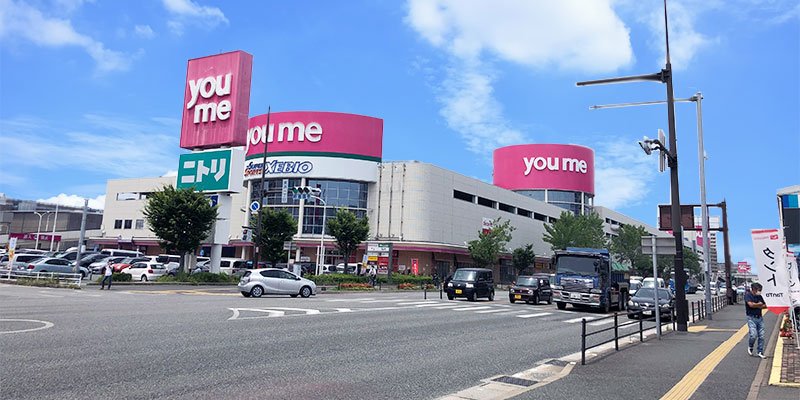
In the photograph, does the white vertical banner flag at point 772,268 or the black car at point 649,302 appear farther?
the black car at point 649,302

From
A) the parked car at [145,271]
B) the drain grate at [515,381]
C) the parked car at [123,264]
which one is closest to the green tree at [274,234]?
the parked car at [145,271]

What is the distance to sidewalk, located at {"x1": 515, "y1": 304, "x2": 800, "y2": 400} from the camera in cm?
771

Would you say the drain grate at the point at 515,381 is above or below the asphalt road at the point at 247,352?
below

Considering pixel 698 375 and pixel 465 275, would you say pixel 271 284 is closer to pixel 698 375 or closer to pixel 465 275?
pixel 465 275

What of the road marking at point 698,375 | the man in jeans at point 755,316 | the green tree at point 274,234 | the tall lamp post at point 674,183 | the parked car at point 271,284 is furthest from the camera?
the green tree at point 274,234

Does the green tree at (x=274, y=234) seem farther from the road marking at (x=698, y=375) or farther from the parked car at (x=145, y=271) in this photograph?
the road marking at (x=698, y=375)

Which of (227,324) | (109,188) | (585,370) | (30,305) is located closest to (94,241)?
(109,188)

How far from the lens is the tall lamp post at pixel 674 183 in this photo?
16891 mm

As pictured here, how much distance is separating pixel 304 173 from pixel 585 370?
188 feet

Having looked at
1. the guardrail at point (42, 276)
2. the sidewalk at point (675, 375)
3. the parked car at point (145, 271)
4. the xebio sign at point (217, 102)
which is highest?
the xebio sign at point (217, 102)

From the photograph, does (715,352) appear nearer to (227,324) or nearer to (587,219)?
(227,324)

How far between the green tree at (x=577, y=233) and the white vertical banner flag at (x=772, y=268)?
191 ft

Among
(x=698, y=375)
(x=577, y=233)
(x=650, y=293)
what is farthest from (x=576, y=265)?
(x=577, y=233)

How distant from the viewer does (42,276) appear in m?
32.5
